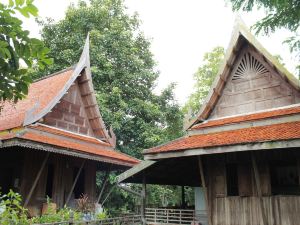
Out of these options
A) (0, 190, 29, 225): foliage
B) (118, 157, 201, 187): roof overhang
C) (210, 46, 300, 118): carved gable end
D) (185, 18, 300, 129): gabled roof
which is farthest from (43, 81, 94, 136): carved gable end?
(0, 190, 29, 225): foliage

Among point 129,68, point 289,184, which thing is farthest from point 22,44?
point 129,68

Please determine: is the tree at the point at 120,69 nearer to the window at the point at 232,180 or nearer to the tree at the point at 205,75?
the tree at the point at 205,75

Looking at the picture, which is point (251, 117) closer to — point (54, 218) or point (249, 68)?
point (249, 68)

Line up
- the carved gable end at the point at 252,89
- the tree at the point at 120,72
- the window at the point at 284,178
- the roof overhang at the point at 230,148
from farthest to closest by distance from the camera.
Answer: the tree at the point at 120,72 → the carved gable end at the point at 252,89 → the window at the point at 284,178 → the roof overhang at the point at 230,148

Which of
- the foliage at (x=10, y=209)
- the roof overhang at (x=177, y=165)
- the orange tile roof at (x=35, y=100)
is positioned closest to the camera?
the foliage at (x=10, y=209)

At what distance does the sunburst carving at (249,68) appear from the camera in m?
11.9

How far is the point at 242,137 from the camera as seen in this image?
31.5 ft

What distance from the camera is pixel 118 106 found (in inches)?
894

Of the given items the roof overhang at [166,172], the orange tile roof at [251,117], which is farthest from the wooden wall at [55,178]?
the orange tile roof at [251,117]

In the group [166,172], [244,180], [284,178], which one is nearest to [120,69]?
[166,172]

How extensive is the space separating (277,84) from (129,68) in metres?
14.6

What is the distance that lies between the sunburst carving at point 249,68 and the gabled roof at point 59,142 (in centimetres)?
591

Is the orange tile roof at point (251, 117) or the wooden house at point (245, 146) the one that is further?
the orange tile roof at point (251, 117)

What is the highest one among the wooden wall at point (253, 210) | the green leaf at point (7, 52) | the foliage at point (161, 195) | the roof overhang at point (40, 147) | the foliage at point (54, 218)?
the roof overhang at point (40, 147)
